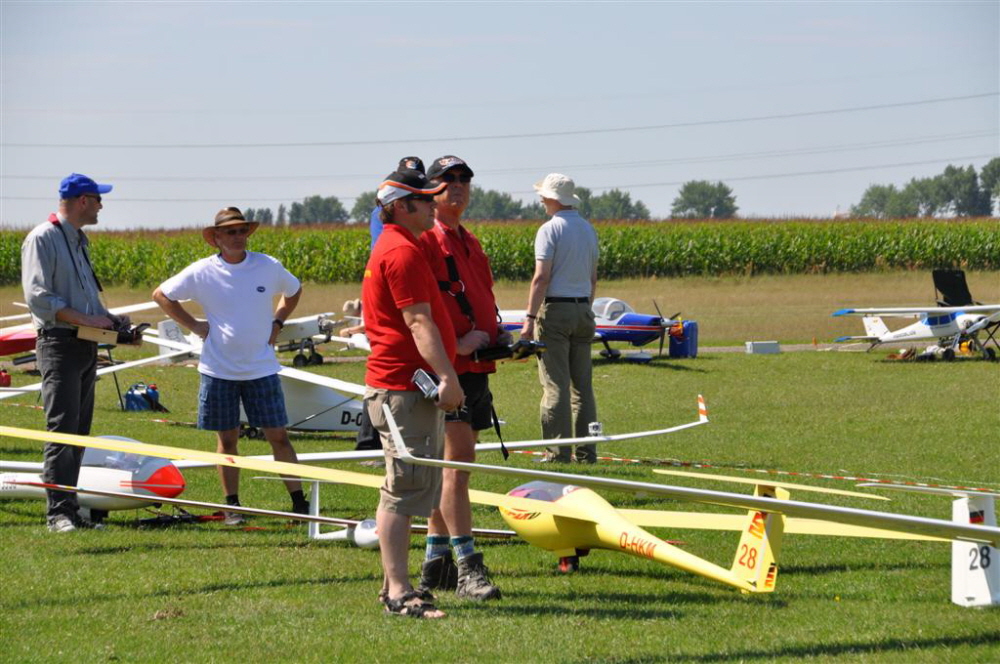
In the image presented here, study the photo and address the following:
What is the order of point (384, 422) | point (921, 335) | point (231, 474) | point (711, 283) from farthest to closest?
point (711, 283) < point (921, 335) < point (231, 474) < point (384, 422)

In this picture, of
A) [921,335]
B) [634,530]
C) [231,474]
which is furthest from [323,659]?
[921,335]

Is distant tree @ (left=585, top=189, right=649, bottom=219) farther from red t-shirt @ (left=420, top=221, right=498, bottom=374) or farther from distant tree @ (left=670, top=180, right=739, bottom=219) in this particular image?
red t-shirt @ (left=420, top=221, right=498, bottom=374)

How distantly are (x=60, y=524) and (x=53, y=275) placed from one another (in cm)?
142

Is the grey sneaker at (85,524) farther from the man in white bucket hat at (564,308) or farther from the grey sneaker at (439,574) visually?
the man in white bucket hat at (564,308)

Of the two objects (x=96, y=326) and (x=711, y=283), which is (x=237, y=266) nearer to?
(x=96, y=326)

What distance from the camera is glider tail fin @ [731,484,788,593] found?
4.66m

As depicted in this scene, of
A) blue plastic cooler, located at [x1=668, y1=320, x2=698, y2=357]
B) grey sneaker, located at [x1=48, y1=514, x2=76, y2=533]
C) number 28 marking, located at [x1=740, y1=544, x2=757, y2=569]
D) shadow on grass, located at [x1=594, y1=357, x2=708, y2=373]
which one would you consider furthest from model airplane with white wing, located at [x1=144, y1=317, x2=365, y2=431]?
blue plastic cooler, located at [x1=668, y1=320, x2=698, y2=357]

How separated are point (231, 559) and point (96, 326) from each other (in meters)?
1.58

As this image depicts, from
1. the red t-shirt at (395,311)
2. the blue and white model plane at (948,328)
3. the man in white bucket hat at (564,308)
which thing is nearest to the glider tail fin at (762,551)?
the red t-shirt at (395,311)

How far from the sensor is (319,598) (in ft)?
15.9

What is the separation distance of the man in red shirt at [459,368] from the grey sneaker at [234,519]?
201cm

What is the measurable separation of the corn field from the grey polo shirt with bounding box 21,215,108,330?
114 ft

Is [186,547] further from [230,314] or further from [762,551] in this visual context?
[762,551]

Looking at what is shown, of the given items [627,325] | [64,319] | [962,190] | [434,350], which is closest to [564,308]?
[64,319]
